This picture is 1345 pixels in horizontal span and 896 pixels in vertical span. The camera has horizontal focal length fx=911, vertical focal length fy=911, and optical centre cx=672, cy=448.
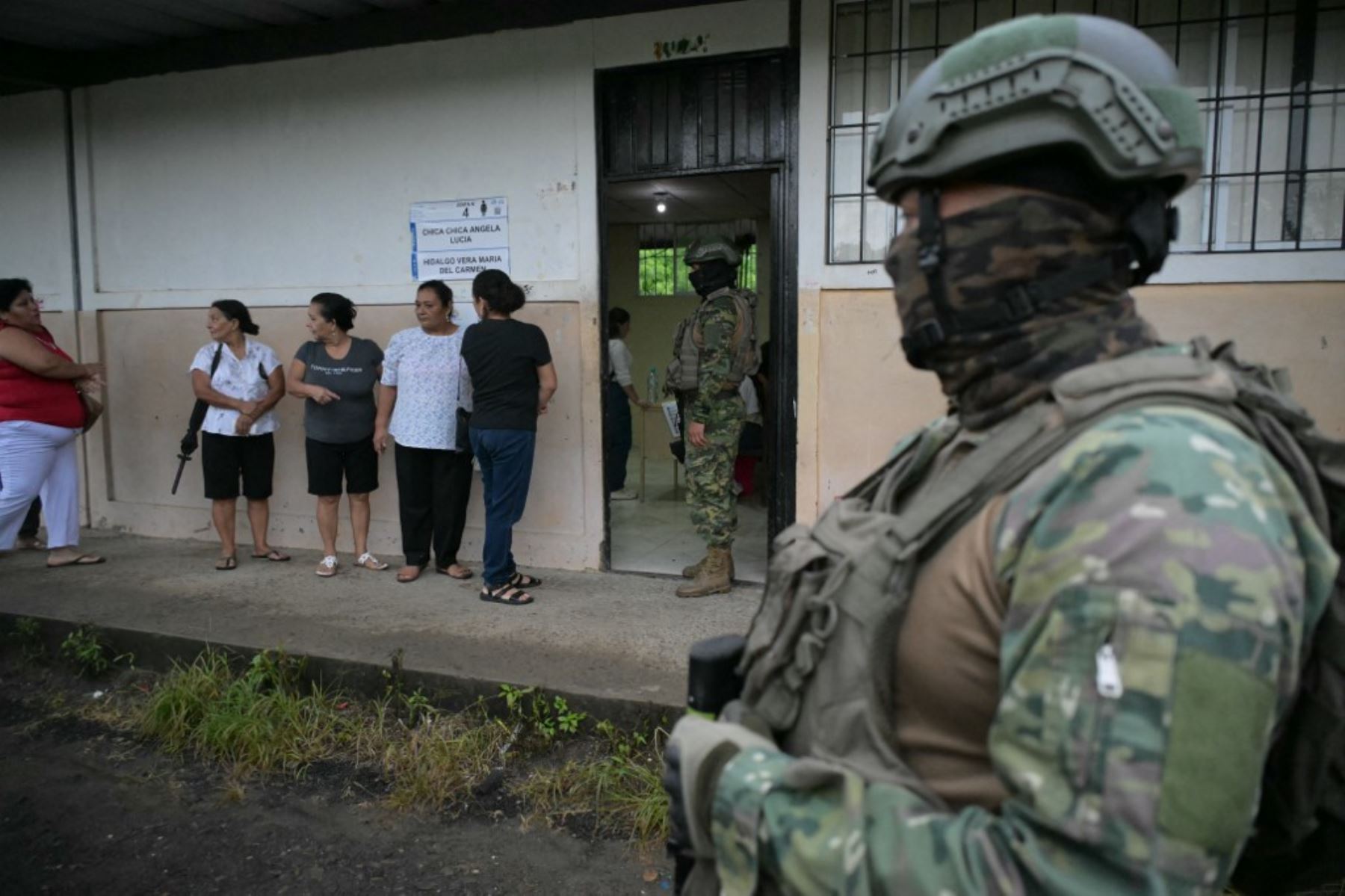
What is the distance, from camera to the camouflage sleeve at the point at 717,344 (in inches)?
186

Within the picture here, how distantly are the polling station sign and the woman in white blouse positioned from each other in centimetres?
19

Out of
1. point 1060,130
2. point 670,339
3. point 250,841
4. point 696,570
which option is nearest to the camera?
point 1060,130

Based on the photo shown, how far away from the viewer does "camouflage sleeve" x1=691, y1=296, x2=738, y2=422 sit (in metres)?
4.73

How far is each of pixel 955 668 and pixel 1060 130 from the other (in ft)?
1.92

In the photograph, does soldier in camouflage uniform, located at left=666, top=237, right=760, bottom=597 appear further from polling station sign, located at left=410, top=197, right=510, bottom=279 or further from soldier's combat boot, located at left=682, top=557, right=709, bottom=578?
polling station sign, located at left=410, top=197, right=510, bottom=279

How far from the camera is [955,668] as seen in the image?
3.22 feet

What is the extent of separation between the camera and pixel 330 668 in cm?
387

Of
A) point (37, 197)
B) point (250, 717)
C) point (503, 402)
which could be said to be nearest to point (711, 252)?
point (503, 402)

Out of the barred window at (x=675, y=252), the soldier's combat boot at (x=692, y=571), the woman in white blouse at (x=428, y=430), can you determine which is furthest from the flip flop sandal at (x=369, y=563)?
the barred window at (x=675, y=252)

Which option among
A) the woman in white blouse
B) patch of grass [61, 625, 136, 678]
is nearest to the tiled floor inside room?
the woman in white blouse

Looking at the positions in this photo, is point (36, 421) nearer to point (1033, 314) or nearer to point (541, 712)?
point (541, 712)

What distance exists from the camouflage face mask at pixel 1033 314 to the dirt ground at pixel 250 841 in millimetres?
2238

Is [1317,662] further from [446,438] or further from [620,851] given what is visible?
[446,438]

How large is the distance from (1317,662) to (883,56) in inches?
158
